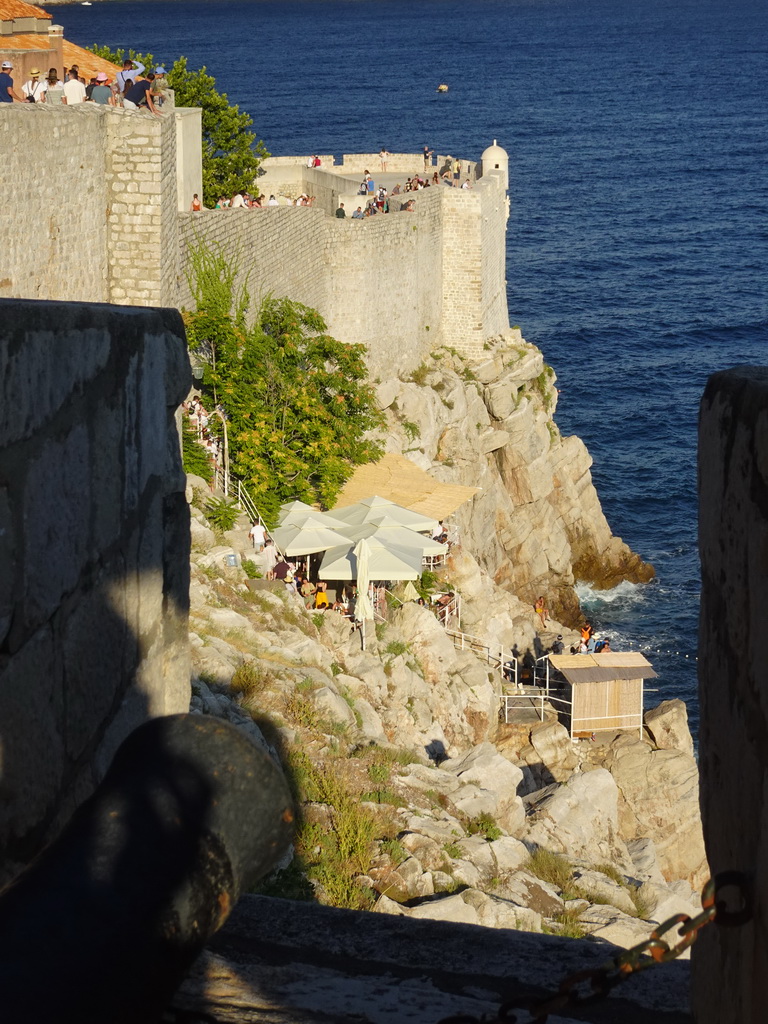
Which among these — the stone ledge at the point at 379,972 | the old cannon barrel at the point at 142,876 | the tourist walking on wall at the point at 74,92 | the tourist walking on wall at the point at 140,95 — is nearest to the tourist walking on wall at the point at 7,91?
the tourist walking on wall at the point at 74,92

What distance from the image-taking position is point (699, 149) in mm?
101625

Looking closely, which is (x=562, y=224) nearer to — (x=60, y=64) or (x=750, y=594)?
(x=60, y=64)

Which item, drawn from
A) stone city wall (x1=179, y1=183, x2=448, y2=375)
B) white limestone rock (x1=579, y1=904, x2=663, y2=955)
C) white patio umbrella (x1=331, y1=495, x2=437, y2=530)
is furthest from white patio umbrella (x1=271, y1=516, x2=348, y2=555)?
white limestone rock (x1=579, y1=904, x2=663, y2=955)

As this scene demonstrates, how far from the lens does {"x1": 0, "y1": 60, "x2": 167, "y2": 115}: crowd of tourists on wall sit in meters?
19.0

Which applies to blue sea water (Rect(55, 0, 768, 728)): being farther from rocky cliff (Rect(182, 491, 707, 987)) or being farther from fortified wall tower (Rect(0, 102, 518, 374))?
rocky cliff (Rect(182, 491, 707, 987))

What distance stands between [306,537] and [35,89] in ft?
26.1

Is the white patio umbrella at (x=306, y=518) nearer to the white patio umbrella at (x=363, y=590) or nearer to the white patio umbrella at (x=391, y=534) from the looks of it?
the white patio umbrella at (x=391, y=534)

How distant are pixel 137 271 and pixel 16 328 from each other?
55.5 feet

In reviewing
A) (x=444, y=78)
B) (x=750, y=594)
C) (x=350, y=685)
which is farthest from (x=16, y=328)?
(x=444, y=78)

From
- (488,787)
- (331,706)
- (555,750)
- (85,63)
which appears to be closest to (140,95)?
(85,63)

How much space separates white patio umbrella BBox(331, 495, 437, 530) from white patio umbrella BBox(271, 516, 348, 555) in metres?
0.86

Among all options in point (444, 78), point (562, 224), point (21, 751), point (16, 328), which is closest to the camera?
point (16, 328)

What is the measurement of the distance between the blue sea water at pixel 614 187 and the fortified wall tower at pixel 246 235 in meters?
1.23

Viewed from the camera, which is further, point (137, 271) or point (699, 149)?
point (699, 149)
